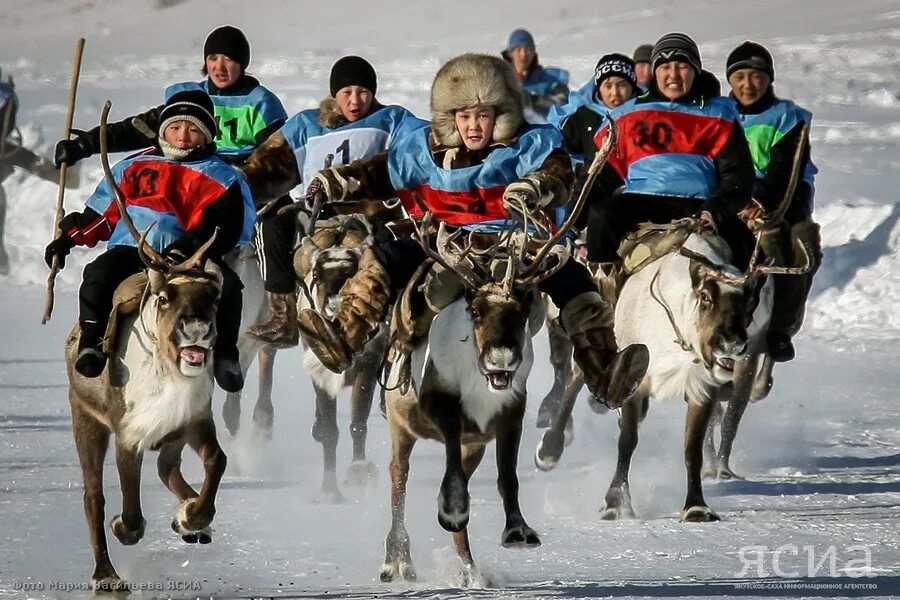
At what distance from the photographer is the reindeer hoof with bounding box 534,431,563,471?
387 inches

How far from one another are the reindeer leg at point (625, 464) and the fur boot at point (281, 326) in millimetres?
2244

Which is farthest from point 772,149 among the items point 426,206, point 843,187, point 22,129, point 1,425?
point 22,129

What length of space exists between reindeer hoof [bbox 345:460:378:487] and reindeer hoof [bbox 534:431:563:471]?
1.05 m

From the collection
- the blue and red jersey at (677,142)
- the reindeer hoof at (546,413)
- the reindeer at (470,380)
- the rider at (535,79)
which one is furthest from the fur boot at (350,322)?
the rider at (535,79)

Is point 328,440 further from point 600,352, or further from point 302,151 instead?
point 600,352

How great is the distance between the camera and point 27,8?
3838cm

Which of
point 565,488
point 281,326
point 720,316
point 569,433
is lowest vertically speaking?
point 565,488

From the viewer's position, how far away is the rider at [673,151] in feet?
29.8

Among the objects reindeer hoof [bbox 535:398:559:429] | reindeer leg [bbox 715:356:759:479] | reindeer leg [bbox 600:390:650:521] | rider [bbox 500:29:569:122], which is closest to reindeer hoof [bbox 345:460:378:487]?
reindeer leg [bbox 600:390:650:521]

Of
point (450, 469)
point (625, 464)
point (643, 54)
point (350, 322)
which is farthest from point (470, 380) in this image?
point (643, 54)

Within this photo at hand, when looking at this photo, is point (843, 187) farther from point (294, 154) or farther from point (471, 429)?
point (471, 429)

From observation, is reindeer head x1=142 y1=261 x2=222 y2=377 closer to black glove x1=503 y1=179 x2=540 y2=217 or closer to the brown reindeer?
Answer: the brown reindeer

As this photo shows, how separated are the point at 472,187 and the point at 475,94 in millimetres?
417

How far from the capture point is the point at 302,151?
9.49 meters
